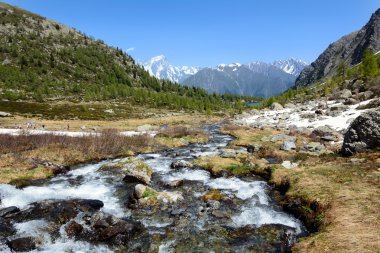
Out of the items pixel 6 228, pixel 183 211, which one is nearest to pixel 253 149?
pixel 183 211

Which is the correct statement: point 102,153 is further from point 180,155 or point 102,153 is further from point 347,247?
point 347,247

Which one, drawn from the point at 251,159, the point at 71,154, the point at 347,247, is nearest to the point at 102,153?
the point at 71,154

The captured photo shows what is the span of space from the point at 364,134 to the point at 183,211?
17.7 metres

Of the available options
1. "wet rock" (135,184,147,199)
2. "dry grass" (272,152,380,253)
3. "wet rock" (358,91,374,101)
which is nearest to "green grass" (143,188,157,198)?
"wet rock" (135,184,147,199)

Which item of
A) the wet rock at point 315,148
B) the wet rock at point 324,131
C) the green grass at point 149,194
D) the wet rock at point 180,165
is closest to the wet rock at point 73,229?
the green grass at point 149,194

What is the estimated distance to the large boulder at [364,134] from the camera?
25.5m

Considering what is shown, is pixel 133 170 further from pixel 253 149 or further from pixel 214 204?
pixel 253 149

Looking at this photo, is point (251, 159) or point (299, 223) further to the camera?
point (251, 159)

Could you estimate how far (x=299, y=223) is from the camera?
53.3ft

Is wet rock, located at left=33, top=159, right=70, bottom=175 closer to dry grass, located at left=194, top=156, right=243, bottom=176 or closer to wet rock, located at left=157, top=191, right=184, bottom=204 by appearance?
wet rock, located at left=157, top=191, right=184, bottom=204

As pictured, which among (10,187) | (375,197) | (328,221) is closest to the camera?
(328,221)

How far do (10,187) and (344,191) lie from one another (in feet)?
70.8

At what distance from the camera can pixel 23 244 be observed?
1386 centimetres

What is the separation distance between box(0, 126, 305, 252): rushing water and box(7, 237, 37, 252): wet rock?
0.91 feet
